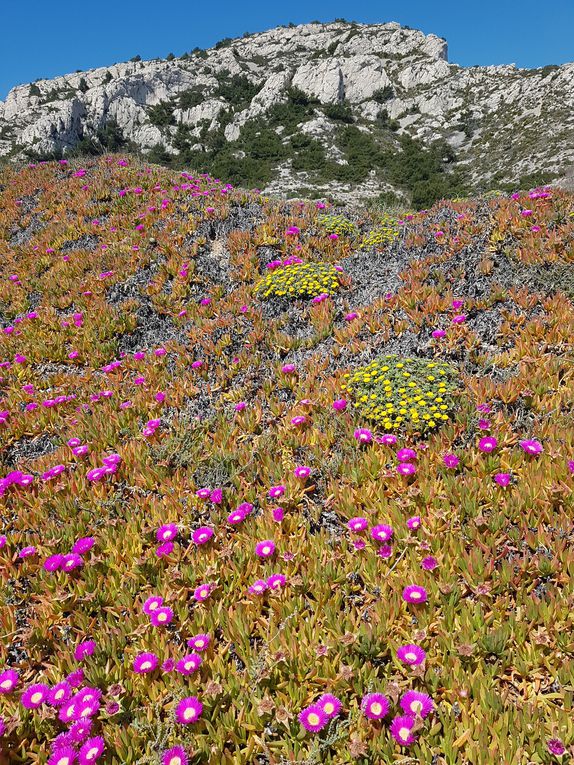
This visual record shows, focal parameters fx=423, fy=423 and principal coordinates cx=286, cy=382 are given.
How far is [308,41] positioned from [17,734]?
356 ft

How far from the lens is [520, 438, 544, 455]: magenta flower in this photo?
3.27 meters

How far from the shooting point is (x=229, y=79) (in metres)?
72.1

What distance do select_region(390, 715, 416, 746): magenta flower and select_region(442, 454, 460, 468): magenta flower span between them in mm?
1750

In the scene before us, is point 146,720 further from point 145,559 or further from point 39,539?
point 39,539

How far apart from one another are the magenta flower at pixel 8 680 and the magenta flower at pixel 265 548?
59.8 inches

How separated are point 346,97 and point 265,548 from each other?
78.8m

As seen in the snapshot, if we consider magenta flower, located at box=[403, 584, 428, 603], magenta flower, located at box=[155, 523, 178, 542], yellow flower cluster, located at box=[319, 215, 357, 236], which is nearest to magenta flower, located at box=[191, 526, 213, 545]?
magenta flower, located at box=[155, 523, 178, 542]

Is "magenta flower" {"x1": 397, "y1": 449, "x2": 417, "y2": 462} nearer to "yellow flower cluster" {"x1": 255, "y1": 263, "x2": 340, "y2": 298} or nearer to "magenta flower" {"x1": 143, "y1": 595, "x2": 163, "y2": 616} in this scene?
"magenta flower" {"x1": 143, "y1": 595, "x2": 163, "y2": 616}

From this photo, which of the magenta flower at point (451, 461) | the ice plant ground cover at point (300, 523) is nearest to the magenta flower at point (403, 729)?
the ice plant ground cover at point (300, 523)

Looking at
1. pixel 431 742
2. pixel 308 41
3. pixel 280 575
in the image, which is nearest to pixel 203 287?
pixel 280 575

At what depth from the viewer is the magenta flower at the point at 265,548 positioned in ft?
9.65

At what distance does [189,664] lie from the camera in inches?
91.2

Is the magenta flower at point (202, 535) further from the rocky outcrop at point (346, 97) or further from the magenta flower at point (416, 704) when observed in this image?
the rocky outcrop at point (346, 97)

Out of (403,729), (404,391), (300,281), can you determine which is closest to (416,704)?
(403,729)
